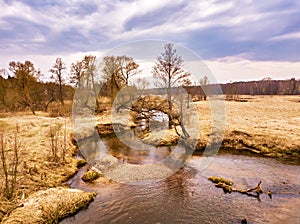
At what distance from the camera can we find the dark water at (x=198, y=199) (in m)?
9.18

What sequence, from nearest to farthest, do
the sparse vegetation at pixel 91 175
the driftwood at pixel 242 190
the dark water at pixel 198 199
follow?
the dark water at pixel 198 199
the driftwood at pixel 242 190
the sparse vegetation at pixel 91 175

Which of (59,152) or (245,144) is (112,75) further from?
(245,144)

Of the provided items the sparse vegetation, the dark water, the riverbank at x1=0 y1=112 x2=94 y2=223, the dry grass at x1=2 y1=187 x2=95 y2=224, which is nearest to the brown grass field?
the riverbank at x1=0 y1=112 x2=94 y2=223

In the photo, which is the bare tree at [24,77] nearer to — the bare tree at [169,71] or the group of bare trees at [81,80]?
the group of bare trees at [81,80]

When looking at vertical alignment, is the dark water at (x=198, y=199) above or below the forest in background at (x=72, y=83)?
below

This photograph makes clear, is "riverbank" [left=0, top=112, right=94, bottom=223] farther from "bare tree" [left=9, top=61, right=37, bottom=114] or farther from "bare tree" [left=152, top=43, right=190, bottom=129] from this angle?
"bare tree" [left=9, top=61, right=37, bottom=114]

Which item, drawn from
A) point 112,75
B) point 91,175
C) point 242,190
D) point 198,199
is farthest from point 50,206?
point 112,75

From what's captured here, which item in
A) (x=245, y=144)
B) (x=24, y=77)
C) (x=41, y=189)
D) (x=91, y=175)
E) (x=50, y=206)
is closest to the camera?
(x=50, y=206)

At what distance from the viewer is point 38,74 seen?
39.4 meters

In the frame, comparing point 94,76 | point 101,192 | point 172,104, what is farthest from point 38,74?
point 101,192

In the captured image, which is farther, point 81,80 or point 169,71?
point 81,80

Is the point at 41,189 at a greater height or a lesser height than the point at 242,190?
greater

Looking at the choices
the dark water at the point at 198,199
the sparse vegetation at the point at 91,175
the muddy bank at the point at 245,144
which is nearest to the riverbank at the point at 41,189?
the dark water at the point at 198,199

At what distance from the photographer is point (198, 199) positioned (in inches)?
422
